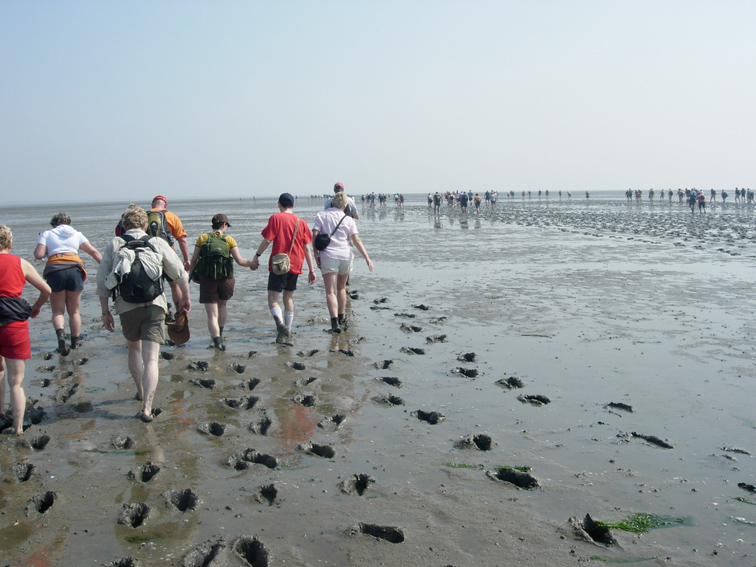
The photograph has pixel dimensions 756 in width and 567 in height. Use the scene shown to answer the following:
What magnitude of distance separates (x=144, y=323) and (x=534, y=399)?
360 cm

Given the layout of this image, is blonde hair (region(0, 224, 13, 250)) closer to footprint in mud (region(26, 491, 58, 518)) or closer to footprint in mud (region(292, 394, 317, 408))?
footprint in mud (region(26, 491, 58, 518))

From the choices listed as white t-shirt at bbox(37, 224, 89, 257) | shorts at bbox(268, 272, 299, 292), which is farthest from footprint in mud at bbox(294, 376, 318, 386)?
white t-shirt at bbox(37, 224, 89, 257)

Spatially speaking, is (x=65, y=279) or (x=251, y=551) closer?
(x=251, y=551)

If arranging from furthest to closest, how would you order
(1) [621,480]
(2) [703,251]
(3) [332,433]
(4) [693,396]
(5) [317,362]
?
(2) [703,251], (5) [317,362], (4) [693,396], (3) [332,433], (1) [621,480]

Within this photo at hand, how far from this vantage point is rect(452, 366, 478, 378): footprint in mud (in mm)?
6459

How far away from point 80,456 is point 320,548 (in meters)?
2.27

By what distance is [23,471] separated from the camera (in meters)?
4.18

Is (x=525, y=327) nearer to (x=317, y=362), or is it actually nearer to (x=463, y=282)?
(x=317, y=362)

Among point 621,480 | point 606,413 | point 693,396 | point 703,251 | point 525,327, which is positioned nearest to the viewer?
point 621,480

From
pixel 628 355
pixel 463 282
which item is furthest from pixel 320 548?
pixel 463 282

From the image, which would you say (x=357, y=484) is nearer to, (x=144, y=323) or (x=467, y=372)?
(x=144, y=323)

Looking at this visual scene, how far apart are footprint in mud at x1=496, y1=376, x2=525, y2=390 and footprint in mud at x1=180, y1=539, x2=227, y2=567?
354 cm

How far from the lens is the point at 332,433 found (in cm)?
491

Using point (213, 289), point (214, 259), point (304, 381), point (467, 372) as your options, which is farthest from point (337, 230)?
point (467, 372)
